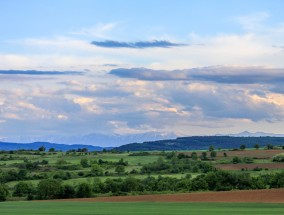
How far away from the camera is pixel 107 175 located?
17200 cm

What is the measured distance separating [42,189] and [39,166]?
72334mm

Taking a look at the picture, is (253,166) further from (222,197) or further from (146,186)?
(222,197)

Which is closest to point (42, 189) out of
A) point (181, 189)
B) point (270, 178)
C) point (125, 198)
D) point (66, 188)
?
point (66, 188)

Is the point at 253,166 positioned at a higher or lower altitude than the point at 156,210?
higher

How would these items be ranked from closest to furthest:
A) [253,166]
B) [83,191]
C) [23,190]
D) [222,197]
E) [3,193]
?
[222,197] → [83,191] → [3,193] → [23,190] → [253,166]

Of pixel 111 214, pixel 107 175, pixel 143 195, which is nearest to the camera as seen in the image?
pixel 111 214

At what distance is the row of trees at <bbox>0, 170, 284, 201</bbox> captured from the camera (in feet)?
413

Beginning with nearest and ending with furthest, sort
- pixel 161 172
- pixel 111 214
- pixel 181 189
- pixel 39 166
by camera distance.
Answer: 1. pixel 111 214
2. pixel 181 189
3. pixel 161 172
4. pixel 39 166

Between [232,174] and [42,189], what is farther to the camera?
[232,174]

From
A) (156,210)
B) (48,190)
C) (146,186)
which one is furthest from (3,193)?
(156,210)

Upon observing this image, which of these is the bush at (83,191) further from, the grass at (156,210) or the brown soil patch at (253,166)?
the brown soil patch at (253,166)

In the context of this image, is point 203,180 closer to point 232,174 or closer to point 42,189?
point 232,174

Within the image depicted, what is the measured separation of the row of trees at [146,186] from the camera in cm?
12600

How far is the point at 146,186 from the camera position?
13800 cm
